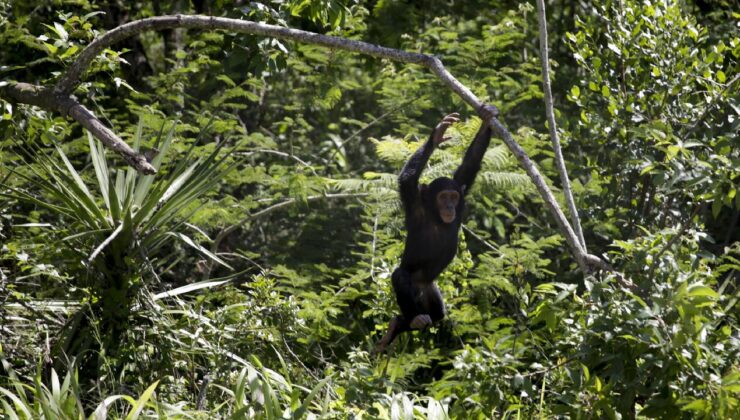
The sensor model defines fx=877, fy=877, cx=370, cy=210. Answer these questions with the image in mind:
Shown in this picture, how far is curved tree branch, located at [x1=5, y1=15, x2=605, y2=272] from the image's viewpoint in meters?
4.42

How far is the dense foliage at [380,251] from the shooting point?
4.51m

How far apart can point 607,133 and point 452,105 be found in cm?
297

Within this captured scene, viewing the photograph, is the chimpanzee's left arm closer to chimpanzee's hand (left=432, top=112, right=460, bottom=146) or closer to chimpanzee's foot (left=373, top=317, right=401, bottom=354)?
chimpanzee's hand (left=432, top=112, right=460, bottom=146)

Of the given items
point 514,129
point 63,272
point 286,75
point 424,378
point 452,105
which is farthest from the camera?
point 286,75

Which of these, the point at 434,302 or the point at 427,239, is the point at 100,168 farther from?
the point at 434,302

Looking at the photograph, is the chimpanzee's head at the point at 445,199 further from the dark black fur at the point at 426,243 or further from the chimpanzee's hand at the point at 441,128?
the chimpanzee's hand at the point at 441,128

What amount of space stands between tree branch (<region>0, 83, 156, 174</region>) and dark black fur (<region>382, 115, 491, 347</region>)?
2051 mm

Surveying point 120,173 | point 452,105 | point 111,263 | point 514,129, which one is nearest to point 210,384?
point 111,263

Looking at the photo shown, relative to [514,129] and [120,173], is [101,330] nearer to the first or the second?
[120,173]

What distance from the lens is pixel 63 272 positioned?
642 centimetres

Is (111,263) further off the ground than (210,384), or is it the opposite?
(111,263)

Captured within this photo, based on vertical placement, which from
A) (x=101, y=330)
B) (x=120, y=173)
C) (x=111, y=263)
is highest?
(x=120, y=173)

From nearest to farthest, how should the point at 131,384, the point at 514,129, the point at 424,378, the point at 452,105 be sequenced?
the point at 131,384
the point at 424,378
the point at 452,105
the point at 514,129

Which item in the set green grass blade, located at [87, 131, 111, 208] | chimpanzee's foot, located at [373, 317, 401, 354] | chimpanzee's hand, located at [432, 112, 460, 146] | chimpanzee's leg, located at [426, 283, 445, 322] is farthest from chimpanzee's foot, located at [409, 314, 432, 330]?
green grass blade, located at [87, 131, 111, 208]
